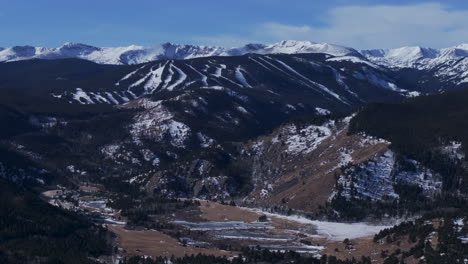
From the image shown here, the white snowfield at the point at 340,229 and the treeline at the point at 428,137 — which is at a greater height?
the treeline at the point at 428,137

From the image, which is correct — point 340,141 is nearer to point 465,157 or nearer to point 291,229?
point 465,157

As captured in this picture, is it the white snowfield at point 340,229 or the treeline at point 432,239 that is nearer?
the treeline at point 432,239

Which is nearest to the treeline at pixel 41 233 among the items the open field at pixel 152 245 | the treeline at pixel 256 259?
the open field at pixel 152 245

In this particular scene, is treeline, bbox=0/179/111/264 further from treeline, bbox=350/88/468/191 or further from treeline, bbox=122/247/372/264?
treeline, bbox=350/88/468/191

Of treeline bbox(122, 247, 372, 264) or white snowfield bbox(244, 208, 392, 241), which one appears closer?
treeline bbox(122, 247, 372, 264)

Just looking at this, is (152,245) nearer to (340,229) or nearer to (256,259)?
(256,259)

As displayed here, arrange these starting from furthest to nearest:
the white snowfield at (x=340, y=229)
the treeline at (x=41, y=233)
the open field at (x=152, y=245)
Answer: the white snowfield at (x=340, y=229) < the open field at (x=152, y=245) < the treeline at (x=41, y=233)

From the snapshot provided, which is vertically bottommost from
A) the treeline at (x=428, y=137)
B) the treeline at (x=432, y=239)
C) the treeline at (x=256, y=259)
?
the treeline at (x=256, y=259)

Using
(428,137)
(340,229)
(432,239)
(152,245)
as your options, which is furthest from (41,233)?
(428,137)

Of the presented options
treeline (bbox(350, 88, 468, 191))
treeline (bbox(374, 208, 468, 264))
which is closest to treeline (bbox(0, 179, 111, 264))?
treeline (bbox(374, 208, 468, 264))

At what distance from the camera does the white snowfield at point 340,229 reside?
142375 millimetres

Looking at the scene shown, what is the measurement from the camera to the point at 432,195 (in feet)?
537

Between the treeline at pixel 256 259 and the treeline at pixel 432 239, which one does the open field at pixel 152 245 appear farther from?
the treeline at pixel 432 239

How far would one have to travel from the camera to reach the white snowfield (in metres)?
142
